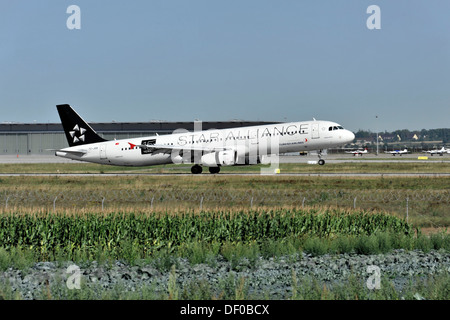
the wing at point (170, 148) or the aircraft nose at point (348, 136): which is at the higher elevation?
the aircraft nose at point (348, 136)

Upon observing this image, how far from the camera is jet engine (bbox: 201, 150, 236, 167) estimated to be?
2322 inches

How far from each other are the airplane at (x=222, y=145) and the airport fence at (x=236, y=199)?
14881 millimetres

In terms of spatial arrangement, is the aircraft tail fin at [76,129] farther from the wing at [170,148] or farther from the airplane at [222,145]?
the wing at [170,148]

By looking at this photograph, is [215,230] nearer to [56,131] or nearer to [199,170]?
[199,170]

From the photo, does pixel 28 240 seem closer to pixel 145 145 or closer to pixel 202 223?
pixel 202 223

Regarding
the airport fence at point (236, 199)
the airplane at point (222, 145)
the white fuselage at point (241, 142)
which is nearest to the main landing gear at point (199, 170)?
the airplane at point (222, 145)

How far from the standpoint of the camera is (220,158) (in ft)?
194

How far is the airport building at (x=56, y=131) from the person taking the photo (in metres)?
140

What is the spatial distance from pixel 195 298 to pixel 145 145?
48.3 meters

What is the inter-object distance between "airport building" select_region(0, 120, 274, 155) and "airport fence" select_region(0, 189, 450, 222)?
309 ft

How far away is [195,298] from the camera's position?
595 inches

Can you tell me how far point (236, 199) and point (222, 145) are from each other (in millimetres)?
22212
